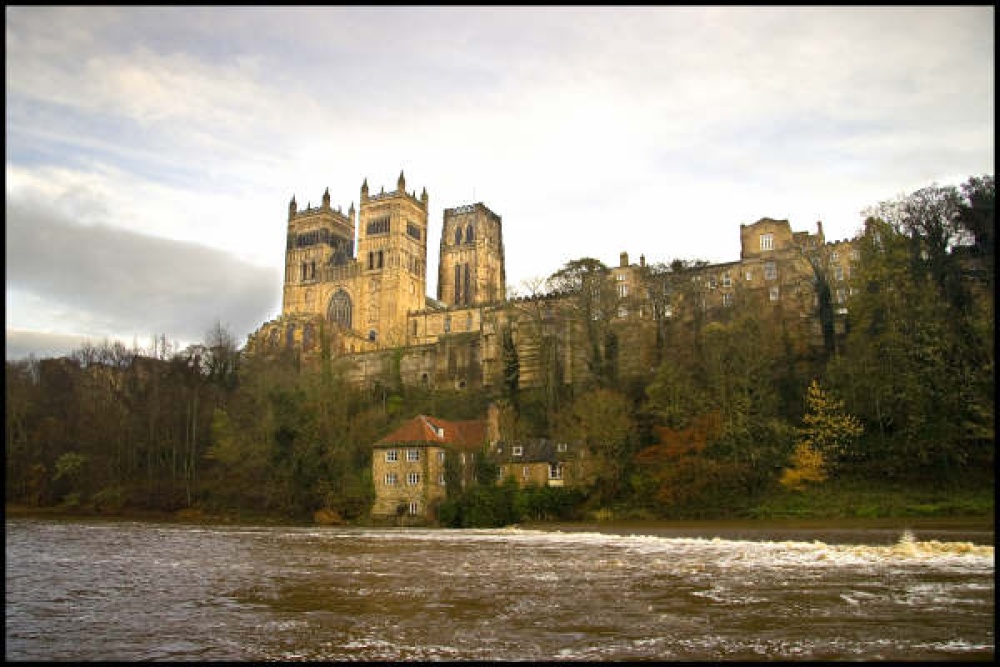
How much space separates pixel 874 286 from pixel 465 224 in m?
86.8

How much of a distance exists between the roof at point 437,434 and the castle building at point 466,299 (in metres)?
6.95

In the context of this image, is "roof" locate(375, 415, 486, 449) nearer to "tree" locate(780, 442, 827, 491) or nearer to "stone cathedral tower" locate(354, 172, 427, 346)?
"tree" locate(780, 442, 827, 491)

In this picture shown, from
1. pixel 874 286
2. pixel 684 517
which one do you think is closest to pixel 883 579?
pixel 684 517

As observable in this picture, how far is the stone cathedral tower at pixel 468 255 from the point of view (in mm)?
119938

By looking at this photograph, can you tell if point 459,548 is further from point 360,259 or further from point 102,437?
point 360,259

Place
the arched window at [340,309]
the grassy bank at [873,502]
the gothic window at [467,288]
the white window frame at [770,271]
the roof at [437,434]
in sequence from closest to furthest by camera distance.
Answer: the grassy bank at [873,502]
the roof at [437,434]
the white window frame at [770,271]
the arched window at [340,309]
the gothic window at [467,288]

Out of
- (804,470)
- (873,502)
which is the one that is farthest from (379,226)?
(873,502)

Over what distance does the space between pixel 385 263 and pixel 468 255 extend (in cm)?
1474

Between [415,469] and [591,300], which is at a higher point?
[591,300]

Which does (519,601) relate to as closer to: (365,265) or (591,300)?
(591,300)

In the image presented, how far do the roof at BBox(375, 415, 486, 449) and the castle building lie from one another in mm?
6954

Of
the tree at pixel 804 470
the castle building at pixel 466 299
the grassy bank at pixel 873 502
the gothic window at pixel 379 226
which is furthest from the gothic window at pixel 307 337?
the grassy bank at pixel 873 502

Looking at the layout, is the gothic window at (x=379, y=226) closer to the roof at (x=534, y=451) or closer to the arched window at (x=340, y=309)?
the arched window at (x=340, y=309)

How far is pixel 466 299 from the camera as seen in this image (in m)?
119
